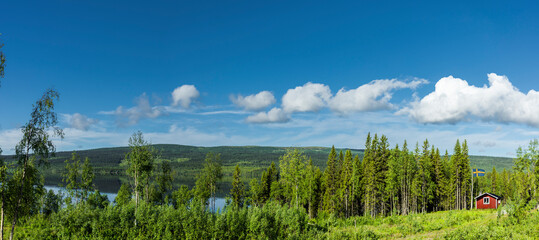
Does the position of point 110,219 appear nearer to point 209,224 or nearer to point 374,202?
point 209,224

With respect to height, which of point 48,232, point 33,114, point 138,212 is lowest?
point 48,232

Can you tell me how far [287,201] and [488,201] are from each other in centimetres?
3795

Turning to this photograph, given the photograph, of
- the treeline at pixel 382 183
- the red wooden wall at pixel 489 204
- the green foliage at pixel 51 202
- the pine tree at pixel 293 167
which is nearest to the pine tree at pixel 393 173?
the treeline at pixel 382 183

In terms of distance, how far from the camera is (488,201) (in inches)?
2244

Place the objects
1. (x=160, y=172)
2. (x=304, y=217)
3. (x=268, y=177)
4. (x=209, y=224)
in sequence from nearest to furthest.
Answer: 1. (x=209, y=224)
2. (x=304, y=217)
3. (x=160, y=172)
4. (x=268, y=177)

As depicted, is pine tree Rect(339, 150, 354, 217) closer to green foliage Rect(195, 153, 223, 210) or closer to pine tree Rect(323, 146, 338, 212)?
pine tree Rect(323, 146, 338, 212)

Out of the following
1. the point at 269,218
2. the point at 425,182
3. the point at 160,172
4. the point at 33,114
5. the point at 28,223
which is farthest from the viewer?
the point at 425,182

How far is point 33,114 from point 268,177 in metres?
52.0

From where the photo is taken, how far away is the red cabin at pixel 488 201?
184ft

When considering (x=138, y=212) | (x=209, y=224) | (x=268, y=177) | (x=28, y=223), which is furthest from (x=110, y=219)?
(x=268, y=177)

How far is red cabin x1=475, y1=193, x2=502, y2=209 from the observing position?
2207 inches

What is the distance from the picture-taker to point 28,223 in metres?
42.2

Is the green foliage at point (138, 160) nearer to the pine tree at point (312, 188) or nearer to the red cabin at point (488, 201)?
the pine tree at point (312, 188)

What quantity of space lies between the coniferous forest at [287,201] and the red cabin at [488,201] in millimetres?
3322
